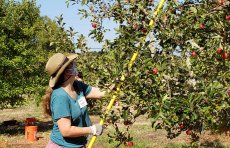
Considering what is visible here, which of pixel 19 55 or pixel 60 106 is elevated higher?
pixel 19 55

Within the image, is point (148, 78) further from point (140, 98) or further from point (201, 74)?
point (201, 74)

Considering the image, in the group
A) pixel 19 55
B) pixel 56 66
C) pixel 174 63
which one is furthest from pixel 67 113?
pixel 19 55

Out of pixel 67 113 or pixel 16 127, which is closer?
pixel 67 113

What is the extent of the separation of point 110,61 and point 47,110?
1.16 m

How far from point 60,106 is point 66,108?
66mm

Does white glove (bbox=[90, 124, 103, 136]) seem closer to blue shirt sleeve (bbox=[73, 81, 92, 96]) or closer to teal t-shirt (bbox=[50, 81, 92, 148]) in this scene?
teal t-shirt (bbox=[50, 81, 92, 148])

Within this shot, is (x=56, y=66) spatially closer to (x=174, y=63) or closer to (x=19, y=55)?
(x=174, y=63)

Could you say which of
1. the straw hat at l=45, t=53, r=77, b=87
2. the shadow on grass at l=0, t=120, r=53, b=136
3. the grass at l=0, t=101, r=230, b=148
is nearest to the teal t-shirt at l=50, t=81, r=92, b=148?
the straw hat at l=45, t=53, r=77, b=87

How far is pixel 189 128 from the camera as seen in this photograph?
13.7ft

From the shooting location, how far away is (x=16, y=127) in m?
17.8

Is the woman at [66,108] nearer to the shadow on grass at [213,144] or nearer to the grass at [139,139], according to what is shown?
the grass at [139,139]

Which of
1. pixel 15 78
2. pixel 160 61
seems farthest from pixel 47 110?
pixel 15 78

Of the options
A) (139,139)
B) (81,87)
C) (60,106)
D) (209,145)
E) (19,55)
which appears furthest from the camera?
(19,55)

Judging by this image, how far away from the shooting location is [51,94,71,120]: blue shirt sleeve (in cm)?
410
